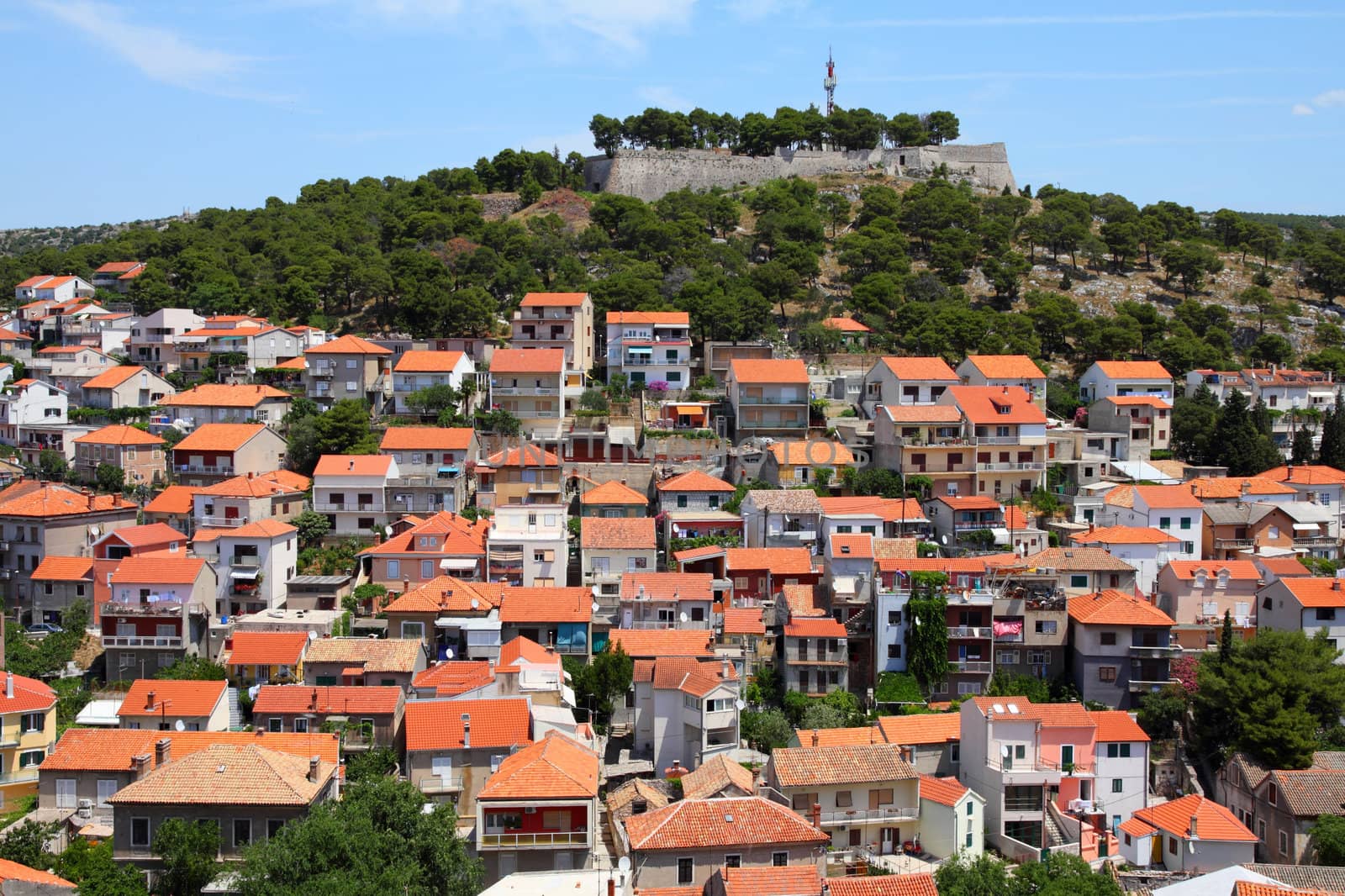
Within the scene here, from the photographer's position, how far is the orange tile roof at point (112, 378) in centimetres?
4944

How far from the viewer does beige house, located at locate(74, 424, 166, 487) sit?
142ft

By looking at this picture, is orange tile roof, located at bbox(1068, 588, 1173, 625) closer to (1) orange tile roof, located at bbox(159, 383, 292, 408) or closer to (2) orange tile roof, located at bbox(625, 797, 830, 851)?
(2) orange tile roof, located at bbox(625, 797, 830, 851)

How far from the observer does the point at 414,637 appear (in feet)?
107

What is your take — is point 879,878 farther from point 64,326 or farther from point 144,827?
point 64,326

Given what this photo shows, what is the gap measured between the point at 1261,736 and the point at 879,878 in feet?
39.9

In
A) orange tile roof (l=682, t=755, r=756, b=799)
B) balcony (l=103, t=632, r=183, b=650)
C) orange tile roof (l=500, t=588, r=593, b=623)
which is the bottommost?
orange tile roof (l=682, t=755, r=756, b=799)

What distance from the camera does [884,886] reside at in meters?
21.9

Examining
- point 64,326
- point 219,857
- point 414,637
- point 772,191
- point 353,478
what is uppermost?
point 772,191

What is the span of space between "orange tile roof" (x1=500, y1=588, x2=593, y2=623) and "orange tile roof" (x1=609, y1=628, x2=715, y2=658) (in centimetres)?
110

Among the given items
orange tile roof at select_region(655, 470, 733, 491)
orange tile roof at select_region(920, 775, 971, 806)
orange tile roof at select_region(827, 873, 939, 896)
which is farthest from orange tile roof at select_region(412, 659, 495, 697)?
orange tile roof at select_region(655, 470, 733, 491)

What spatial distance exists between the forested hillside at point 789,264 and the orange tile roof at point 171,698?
2787 cm

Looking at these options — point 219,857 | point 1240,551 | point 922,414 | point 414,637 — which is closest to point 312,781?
point 219,857

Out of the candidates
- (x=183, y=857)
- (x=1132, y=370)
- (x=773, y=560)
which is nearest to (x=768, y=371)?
(x=773, y=560)

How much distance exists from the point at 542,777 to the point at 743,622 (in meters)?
10.0
